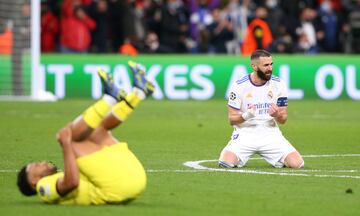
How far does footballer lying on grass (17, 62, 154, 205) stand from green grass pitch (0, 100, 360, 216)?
15 centimetres

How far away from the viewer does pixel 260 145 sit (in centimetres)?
1436

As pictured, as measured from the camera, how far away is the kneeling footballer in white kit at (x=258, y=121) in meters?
14.3

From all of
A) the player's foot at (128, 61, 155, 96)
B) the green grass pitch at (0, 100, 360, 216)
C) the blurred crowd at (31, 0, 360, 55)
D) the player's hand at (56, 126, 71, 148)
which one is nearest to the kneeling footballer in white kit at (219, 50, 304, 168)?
the green grass pitch at (0, 100, 360, 216)

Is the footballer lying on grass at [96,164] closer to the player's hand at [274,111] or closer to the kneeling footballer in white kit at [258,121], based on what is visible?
the player's hand at [274,111]

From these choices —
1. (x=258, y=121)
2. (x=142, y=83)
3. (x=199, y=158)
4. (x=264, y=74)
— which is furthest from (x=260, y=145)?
(x=142, y=83)

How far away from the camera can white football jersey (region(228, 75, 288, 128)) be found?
14.3m

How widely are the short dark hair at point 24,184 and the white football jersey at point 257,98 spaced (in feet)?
13.8

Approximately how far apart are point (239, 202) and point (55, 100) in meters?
18.1

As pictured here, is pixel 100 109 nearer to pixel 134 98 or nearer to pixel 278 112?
pixel 134 98

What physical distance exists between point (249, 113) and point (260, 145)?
0.48 m

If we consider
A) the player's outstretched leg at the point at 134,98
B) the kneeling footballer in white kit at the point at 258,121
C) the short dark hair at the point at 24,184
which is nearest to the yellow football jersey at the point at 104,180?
the short dark hair at the point at 24,184

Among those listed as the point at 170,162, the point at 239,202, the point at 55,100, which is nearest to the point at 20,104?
the point at 55,100

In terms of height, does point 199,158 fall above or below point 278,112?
below

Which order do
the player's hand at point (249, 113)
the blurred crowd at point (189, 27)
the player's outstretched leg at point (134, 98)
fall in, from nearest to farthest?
1. the player's outstretched leg at point (134, 98)
2. the player's hand at point (249, 113)
3. the blurred crowd at point (189, 27)
